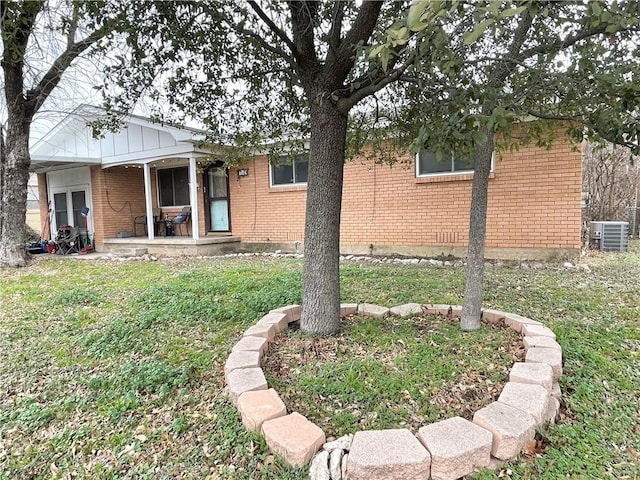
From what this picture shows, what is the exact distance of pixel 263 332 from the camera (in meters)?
3.09

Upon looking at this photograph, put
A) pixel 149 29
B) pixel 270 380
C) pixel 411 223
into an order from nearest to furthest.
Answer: pixel 270 380
pixel 149 29
pixel 411 223

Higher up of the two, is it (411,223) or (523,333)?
(411,223)

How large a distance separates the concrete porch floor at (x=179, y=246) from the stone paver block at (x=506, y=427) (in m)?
8.47

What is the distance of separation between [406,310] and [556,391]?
1506 millimetres

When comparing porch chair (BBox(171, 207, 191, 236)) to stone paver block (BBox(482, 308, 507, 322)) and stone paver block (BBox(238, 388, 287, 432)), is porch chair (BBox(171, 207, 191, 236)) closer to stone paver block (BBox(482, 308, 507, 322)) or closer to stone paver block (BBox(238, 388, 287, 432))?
stone paver block (BBox(482, 308, 507, 322))

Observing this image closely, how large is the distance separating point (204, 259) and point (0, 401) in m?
6.18

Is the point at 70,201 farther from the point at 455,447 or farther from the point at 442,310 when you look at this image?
the point at 455,447

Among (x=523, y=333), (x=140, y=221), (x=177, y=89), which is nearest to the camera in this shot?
(x=523, y=333)

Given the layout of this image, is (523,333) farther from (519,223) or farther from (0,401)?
(519,223)

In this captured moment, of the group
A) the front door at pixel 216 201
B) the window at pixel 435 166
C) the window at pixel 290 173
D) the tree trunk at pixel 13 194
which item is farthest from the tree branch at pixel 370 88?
the tree trunk at pixel 13 194

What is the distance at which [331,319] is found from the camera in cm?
323

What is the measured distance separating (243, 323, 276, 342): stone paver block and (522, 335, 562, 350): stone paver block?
1.97 m

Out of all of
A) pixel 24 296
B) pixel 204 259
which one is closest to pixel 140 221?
pixel 204 259

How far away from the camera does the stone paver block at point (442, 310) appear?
3631 mm
